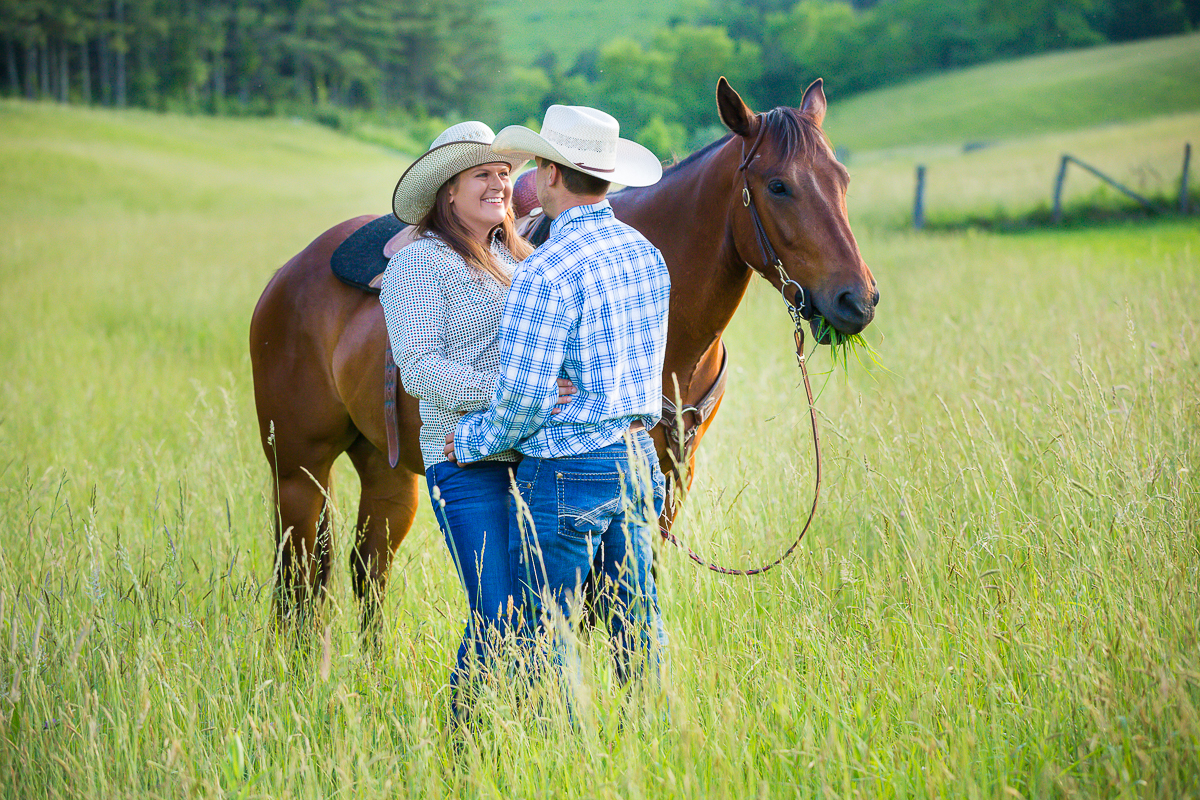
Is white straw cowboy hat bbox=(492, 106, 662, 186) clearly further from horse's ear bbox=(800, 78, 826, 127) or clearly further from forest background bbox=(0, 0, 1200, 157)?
forest background bbox=(0, 0, 1200, 157)

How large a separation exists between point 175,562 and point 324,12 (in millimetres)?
73948

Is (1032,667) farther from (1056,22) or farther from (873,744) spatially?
(1056,22)

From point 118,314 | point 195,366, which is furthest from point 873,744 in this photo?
point 118,314

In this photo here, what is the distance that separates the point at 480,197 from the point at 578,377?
928 millimetres

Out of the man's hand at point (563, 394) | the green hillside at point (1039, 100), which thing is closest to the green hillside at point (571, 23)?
the green hillside at point (1039, 100)

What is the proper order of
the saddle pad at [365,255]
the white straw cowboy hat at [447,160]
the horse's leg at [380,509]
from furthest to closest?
the horse's leg at [380,509] → the saddle pad at [365,255] → the white straw cowboy hat at [447,160]

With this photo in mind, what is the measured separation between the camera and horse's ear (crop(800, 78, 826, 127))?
298cm

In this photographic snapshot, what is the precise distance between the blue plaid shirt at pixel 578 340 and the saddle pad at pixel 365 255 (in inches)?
57.7

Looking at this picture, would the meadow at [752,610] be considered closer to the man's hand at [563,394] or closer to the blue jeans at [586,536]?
the blue jeans at [586,536]

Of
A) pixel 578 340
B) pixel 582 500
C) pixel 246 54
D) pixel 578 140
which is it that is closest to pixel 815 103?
pixel 578 140

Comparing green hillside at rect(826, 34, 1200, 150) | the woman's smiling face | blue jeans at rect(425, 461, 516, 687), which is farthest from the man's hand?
A: green hillside at rect(826, 34, 1200, 150)

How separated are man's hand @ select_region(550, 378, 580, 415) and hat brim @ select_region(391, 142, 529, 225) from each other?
0.91 meters

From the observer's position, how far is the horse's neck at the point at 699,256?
300 cm

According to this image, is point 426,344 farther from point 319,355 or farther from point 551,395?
point 319,355
